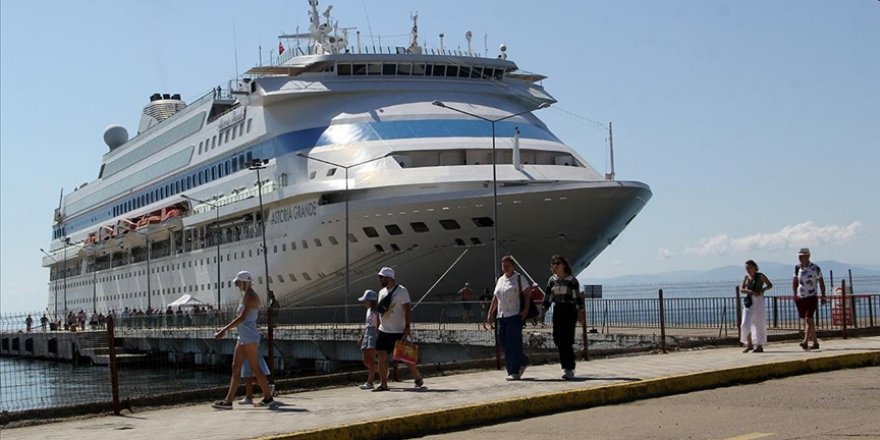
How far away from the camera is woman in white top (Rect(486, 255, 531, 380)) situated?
1362 centimetres

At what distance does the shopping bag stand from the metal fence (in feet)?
9.66

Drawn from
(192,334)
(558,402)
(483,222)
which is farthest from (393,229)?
(558,402)

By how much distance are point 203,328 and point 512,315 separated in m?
30.0

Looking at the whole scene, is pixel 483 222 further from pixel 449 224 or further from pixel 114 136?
pixel 114 136

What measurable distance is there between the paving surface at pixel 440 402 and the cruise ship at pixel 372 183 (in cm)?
1857

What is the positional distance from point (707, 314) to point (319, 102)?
68.6 ft

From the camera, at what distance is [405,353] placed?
13406mm

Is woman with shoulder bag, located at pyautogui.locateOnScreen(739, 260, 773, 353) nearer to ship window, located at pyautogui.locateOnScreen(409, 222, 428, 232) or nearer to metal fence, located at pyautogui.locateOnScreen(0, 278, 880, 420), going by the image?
metal fence, located at pyautogui.locateOnScreen(0, 278, 880, 420)

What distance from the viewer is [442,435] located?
10281mm

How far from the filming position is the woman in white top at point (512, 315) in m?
13.6

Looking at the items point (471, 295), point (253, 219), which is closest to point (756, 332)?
point (471, 295)

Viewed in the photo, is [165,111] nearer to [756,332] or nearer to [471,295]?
[471,295]

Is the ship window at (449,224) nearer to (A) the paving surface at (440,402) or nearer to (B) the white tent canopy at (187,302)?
(B) the white tent canopy at (187,302)

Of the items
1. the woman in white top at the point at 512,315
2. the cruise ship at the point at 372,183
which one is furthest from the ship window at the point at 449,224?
the woman in white top at the point at 512,315
